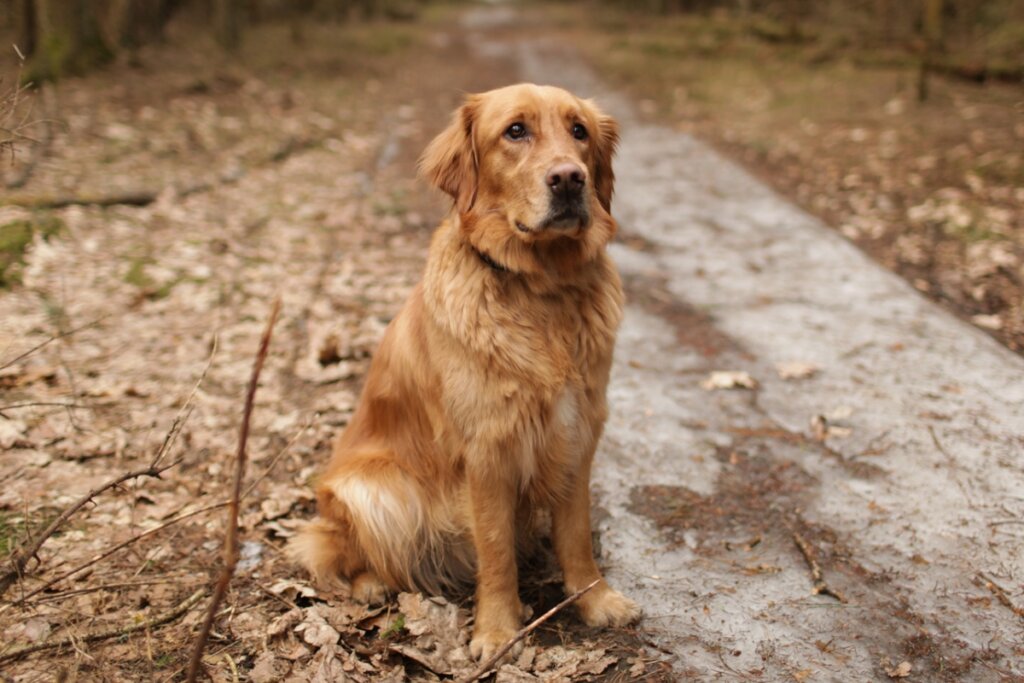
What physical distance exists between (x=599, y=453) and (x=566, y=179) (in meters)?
1.81

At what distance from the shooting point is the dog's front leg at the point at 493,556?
3.01 m

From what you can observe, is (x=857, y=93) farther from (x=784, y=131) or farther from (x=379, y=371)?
(x=379, y=371)

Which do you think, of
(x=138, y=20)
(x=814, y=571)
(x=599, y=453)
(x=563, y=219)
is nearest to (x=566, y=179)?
(x=563, y=219)

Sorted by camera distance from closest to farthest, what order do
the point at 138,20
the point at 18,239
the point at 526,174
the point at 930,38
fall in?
1. the point at 526,174
2. the point at 18,239
3. the point at 930,38
4. the point at 138,20

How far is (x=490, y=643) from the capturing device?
3.03 m

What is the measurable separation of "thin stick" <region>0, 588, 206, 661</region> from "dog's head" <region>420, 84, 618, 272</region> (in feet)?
5.94

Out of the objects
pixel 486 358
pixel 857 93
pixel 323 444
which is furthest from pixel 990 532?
pixel 857 93

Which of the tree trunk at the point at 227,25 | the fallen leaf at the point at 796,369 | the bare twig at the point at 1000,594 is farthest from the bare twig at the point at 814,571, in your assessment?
the tree trunk at the point at 227,25

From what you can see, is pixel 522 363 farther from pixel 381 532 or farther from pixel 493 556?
pixel 381 532

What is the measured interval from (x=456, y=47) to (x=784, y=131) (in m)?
12.3

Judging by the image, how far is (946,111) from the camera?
9312 millimetres

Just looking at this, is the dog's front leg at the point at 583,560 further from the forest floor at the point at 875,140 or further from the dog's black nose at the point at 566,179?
the forest floor at the point at 875,140

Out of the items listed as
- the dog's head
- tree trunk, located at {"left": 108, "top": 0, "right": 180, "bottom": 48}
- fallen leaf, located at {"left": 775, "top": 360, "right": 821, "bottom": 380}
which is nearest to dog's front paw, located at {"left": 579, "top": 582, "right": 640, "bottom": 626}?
the dog's head

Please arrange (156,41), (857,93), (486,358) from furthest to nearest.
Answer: (156,41), (857,93), (486,358)
